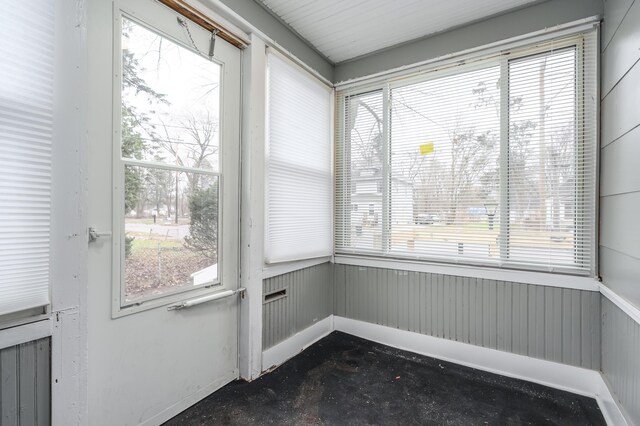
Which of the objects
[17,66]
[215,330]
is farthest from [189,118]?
[215,330]

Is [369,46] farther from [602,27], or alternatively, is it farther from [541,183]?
[541,183]

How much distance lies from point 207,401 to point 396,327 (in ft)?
5.48

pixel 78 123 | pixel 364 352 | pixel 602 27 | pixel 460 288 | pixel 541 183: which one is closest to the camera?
pixel 78 123

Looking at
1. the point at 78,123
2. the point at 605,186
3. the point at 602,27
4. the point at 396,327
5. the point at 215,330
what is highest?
the point at 602,27

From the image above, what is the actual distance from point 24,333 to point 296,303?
1.78 meters

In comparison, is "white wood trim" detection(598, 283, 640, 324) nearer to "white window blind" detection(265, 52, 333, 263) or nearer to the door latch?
"white window blind" detection(265, 52, 333, 263)

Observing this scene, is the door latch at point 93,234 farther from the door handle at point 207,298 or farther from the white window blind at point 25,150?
Result: the door handle at point 207,298

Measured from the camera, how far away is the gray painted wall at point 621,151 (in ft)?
4.67

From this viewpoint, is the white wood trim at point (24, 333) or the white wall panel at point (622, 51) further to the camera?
the white wall panel at point (622, 51)

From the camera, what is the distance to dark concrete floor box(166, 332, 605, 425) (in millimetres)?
1773

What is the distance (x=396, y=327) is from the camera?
274 centimetres

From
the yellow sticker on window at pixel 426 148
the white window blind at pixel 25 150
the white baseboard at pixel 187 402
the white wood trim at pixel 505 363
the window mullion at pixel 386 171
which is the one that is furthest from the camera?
the window mullion at pixel 386 171

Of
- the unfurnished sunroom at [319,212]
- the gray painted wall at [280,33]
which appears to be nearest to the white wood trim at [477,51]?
the unfurnished sunroom at [319,212]

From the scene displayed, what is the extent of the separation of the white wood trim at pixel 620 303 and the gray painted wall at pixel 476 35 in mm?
1798
